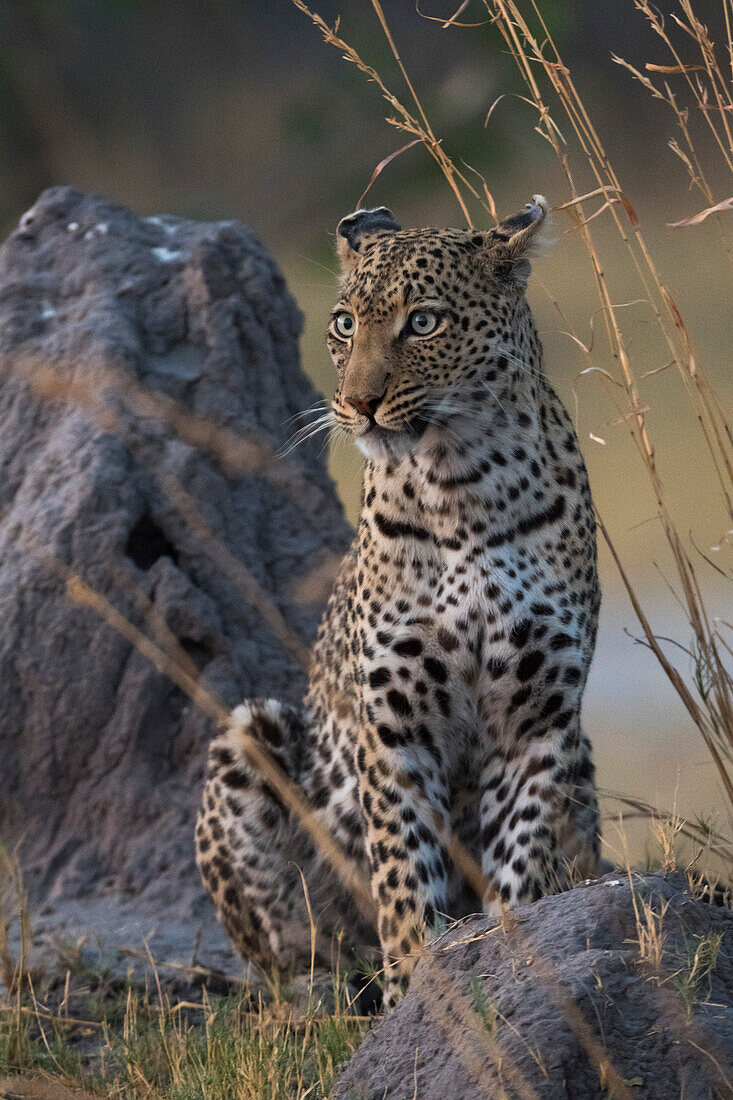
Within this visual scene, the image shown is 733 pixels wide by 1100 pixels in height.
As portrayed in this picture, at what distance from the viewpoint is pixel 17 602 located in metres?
5.77

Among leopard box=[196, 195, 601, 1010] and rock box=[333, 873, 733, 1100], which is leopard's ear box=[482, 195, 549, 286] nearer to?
leopard box=[196, 195, 601, 1010]

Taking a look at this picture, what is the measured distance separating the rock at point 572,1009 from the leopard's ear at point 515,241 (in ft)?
6.42

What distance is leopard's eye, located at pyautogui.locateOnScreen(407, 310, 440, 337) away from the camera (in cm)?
380

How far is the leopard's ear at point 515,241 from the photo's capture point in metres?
3.90

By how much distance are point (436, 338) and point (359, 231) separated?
86 centimetres

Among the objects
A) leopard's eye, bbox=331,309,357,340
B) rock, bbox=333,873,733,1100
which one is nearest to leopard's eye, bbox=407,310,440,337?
leopard's eye, bbox=331,309,357,340

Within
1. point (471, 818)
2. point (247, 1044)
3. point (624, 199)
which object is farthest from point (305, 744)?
point (624, 199)

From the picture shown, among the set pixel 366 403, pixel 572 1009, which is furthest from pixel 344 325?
pixel 572 1009

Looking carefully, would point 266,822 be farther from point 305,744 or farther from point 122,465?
point 122,465

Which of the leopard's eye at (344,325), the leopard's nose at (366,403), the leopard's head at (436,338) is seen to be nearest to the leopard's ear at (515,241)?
the leopard's head at (436,338)

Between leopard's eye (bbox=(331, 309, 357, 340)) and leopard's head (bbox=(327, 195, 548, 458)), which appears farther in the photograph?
leopard's eye (bbox=(331, 309, 357, 340))

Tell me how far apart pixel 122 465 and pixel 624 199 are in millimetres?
3024

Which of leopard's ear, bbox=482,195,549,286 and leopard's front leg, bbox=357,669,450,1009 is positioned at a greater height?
leopard's ear, bbox=482,195,549,286

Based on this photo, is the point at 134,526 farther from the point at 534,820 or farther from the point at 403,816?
the point at 534,820
